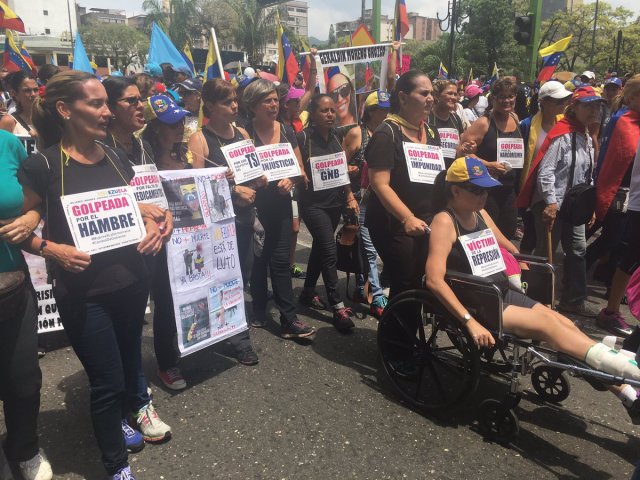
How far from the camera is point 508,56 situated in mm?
41844

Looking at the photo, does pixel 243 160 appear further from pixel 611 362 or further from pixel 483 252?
pixel 611 362

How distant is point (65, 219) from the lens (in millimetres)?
2270

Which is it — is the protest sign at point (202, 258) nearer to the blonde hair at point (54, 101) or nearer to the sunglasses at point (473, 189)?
the blonde hair at point (54, 101)

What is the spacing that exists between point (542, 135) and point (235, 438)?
3.89 metres

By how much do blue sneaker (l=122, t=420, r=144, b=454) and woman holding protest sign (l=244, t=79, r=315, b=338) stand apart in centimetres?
159

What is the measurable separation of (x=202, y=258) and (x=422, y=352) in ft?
5.08

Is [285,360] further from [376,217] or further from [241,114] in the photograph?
[241,114]

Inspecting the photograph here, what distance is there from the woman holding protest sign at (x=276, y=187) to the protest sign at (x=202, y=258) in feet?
1.78

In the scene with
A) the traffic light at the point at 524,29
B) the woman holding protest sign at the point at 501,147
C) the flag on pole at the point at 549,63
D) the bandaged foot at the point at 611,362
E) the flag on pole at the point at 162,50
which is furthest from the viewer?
the traffic light at the point at 524,29

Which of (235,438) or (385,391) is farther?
(385,391)

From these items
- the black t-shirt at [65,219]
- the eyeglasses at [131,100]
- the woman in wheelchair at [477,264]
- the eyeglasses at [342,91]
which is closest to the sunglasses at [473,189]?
the woman in wheelchair at [477,264]

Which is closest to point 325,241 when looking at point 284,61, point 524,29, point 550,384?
point 550,384

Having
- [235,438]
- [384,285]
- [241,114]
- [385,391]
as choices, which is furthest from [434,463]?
[241,114]

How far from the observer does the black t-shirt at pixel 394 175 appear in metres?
3.48
